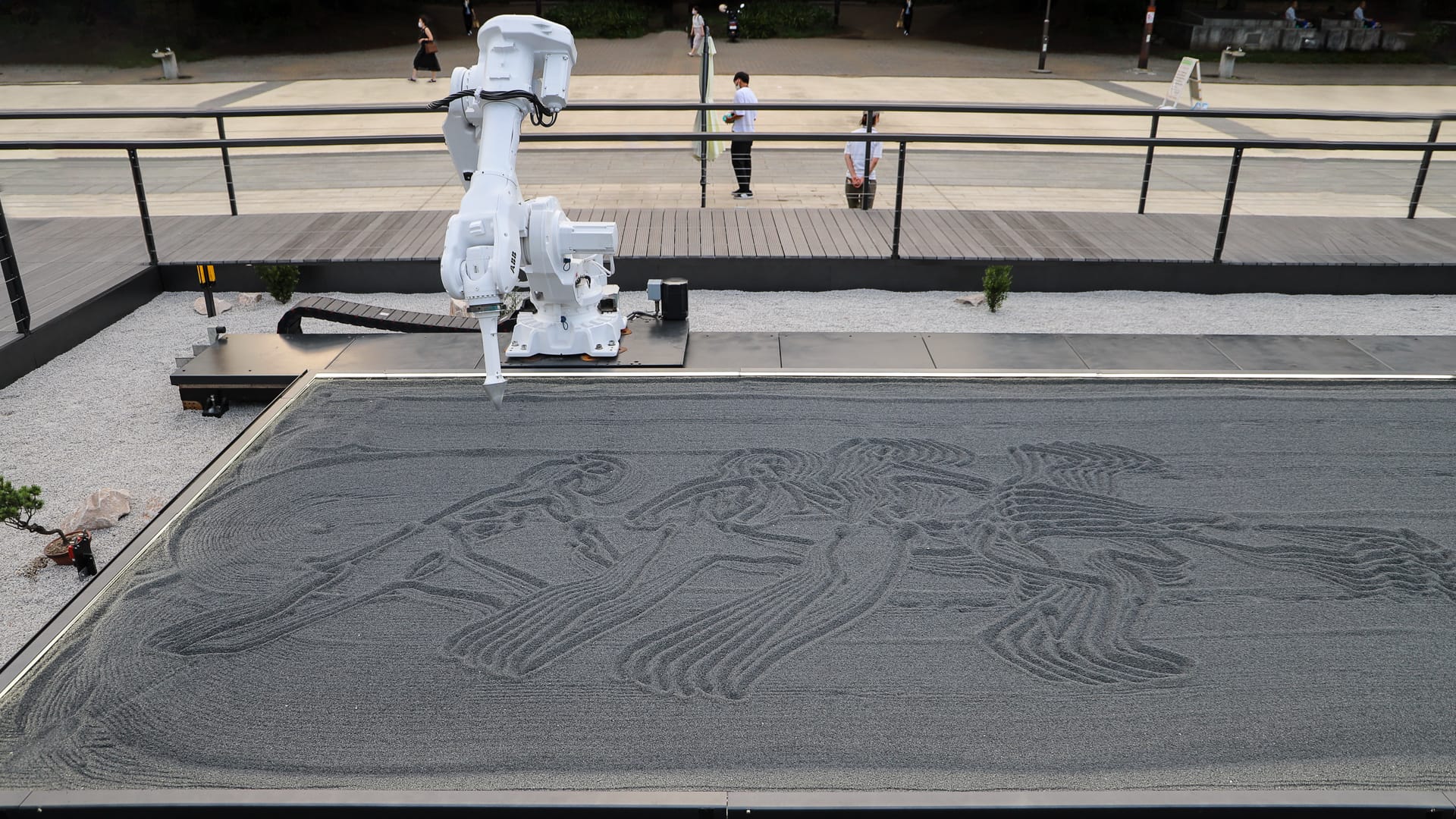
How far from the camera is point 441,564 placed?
3.53 meters

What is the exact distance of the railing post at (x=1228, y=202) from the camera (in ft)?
23.4

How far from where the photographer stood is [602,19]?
2620cm

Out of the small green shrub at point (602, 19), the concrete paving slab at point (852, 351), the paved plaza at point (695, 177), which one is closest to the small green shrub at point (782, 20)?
the small green shrub at point (602, 19)

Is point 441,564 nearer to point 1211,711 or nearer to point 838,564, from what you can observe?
point 838,564

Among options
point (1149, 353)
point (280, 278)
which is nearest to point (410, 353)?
point (280, 278)

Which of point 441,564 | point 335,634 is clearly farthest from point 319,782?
point 441,564

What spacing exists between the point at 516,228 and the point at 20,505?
6.97ft

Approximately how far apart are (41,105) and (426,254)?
45.1 ft

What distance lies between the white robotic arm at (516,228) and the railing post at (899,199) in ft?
8.47

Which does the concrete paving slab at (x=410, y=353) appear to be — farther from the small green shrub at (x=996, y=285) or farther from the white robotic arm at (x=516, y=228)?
the small green shrub at (x=996, y=285)

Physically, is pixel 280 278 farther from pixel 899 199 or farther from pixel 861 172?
pixel 899 199

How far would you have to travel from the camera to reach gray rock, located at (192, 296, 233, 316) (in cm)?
655

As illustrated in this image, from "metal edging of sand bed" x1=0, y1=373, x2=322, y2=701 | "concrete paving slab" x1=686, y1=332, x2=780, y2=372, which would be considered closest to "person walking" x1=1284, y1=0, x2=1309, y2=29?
"concrete paving slab" x1=686, y1=332, x2=780, y2=372

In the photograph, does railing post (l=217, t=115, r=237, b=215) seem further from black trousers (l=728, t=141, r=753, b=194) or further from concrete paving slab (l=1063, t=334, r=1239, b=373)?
concrete paving slab (l=1063, t=334, r=1239, b=373)
